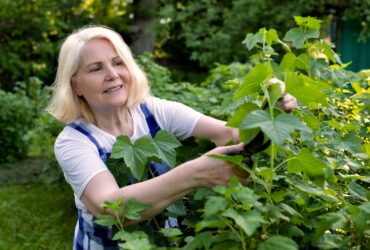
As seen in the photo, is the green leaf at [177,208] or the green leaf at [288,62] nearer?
the green leaf at [177,208]

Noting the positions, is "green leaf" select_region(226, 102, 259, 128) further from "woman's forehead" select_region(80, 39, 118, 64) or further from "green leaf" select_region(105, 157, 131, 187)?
"woman's forehead" select_region(80, 39, 118, 64)

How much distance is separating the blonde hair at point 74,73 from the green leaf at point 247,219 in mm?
1327

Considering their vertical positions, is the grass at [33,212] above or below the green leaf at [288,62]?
below

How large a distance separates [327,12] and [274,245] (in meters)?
9.14

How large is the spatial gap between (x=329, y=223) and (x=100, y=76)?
132 centimetres

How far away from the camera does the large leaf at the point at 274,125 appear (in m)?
0.97

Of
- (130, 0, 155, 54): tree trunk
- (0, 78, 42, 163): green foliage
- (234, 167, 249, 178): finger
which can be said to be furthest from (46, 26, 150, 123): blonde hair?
(130, 0, 155, 54): tree trunk

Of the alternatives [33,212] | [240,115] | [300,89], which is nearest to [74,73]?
[240,115]

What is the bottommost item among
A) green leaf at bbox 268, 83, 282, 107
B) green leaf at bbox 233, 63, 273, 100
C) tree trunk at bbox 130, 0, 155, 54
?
tree trunk at bbox 130, 0, 155, 54

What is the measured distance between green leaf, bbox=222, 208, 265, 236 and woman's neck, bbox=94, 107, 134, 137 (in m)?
1.27

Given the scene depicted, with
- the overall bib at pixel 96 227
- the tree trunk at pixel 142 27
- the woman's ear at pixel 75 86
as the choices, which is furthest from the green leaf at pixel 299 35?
the tree trunk at pixel 142 27

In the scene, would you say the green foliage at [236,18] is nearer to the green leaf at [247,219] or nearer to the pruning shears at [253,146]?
the pruning shears at [253,146]

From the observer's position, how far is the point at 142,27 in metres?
13.5

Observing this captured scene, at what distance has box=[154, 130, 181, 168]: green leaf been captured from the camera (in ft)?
4.84
